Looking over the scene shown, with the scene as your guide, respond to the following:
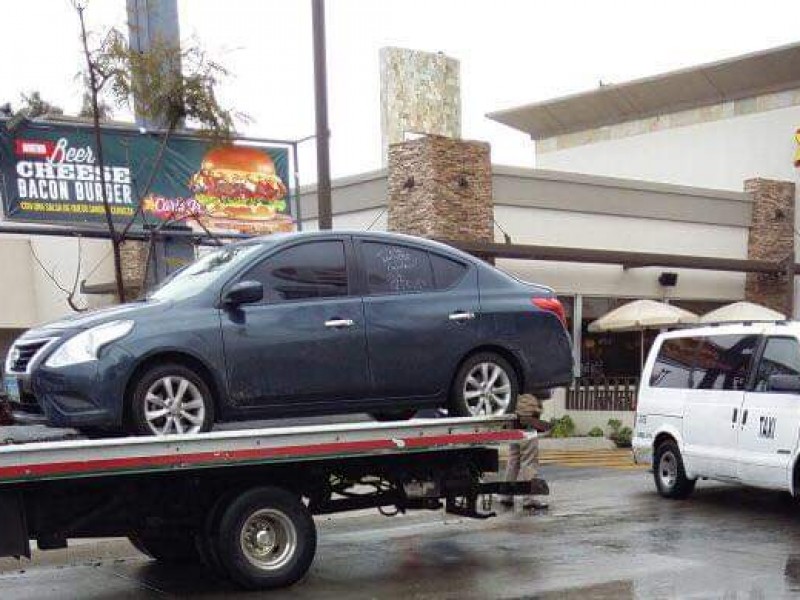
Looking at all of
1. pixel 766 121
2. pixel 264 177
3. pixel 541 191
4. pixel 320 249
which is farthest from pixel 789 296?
pixel 320 249

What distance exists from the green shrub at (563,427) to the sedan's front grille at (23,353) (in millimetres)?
13884

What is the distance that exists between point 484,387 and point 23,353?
3375 millimetres

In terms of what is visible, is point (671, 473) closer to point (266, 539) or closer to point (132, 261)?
point (266, 539)

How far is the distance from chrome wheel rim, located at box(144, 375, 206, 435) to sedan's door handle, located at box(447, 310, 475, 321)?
6.61 feet

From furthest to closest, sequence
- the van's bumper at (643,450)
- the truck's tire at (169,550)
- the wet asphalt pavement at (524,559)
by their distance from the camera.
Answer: the van's bumper at (643,450) < the truck's tire at (169,550) < the wet asphalt pavement at (524,559)

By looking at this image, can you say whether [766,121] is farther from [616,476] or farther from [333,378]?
[333,378]

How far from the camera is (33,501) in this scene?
23.0ft

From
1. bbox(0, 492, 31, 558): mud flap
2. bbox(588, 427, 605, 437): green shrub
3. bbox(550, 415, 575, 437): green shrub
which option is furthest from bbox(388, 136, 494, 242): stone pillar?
bbox(0, 492, 31, 558): mud flap

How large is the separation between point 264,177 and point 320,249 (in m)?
9.62

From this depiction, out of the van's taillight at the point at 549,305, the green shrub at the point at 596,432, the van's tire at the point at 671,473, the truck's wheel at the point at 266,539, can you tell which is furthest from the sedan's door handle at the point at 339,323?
the green shrub at the point at 596,432

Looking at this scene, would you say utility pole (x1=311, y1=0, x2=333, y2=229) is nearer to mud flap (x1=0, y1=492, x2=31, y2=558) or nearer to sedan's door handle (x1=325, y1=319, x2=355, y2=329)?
sedan's door handle (x1=325, y1=319, x2=355, y2=329)

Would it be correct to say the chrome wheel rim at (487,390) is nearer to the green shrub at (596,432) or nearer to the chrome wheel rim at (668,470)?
the chrome wheel rim at (668,470)

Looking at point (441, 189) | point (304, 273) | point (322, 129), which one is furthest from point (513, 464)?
point (441, 189)

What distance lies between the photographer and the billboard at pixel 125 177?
14.9m
